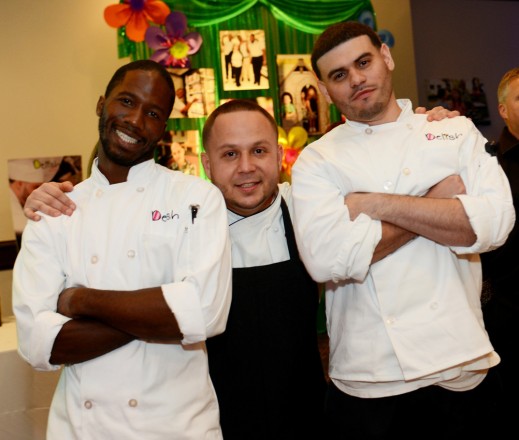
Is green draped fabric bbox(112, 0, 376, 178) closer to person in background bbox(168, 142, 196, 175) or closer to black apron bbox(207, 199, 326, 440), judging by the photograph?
person in background bbox(168, 142, 196, 175)

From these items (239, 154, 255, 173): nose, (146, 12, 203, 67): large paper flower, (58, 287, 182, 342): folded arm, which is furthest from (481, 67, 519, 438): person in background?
(146, 12, 203, 67): large paper flower

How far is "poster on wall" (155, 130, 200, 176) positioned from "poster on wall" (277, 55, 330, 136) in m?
0.96

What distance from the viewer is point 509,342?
2359mm

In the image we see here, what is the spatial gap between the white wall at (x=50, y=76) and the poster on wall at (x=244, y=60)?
102cm

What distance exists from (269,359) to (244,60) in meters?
Result: 3.94

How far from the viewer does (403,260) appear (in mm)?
1585

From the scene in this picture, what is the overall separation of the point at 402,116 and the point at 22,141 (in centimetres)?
388

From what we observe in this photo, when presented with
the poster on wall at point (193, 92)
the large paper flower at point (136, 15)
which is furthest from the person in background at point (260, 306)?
the poster on wall at point (193, 92)

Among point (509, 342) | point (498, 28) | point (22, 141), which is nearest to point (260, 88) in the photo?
point (22, 141)

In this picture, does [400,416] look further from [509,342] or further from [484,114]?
[484,114]

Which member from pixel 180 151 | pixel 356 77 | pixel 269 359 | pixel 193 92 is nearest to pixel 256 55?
pixel 193 92

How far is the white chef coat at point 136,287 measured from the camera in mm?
1369

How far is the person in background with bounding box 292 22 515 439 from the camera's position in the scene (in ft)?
4.97

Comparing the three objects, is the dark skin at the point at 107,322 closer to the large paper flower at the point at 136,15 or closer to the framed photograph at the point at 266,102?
the large paper flower at the point at 136,15
